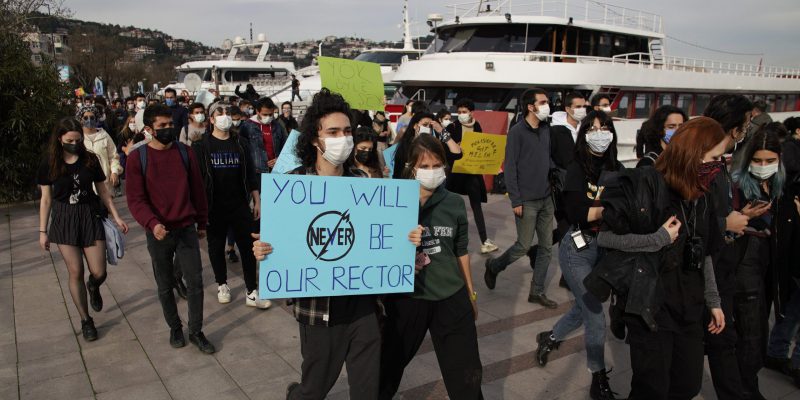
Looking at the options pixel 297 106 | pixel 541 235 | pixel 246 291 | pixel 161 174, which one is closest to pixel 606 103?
pixel 541 235

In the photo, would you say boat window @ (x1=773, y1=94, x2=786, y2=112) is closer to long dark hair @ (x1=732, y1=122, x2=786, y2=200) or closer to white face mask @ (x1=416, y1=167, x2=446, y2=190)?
long dark hair @ (x1=732, y1=122, x2=786, y2=200)

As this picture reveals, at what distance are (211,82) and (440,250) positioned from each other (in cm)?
3583

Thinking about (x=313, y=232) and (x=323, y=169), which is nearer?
(x=313, y=232)

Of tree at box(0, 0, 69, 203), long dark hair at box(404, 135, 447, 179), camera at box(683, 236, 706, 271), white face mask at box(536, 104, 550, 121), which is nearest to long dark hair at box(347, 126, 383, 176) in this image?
long dark hair at box(404, 135, 447, 179)

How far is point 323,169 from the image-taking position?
9.76 feet

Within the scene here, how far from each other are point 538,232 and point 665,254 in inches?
111

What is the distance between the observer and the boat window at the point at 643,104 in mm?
17531

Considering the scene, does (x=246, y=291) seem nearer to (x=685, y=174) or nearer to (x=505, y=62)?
(x=685, y=174)

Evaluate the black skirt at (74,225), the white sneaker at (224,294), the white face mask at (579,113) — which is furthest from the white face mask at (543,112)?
the black skirt at (74,225)

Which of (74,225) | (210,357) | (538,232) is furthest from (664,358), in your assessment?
(74,225)

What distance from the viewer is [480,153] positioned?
811 cm

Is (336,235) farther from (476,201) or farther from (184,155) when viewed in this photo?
(476,201)

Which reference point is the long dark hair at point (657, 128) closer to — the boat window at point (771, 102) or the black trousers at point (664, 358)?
the black trousers at point (664, 358)

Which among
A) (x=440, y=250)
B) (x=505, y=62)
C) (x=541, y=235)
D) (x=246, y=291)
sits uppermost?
(x=505, y=62)
